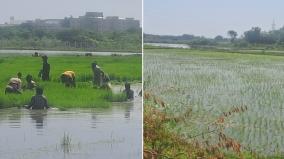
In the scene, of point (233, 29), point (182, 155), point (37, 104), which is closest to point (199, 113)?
point (182, 155)

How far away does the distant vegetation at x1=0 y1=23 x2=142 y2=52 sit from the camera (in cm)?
575

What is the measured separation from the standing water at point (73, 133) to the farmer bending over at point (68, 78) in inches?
10.7

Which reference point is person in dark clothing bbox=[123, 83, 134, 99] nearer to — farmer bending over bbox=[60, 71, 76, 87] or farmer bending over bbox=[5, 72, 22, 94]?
farmer bending over bbox=[60, 71, 76, 87]

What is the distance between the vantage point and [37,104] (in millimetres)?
5836

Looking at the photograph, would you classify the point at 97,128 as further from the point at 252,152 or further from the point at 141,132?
the point at 252,152

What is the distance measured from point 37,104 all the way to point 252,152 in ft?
7.83

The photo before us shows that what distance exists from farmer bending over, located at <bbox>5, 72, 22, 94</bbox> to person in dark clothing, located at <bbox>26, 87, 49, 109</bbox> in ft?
0.61

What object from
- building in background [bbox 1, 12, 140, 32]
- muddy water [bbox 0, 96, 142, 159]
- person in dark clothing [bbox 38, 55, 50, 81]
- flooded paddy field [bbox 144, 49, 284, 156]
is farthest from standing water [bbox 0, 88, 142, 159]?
building in background [bbox 1, 12, 140, 32]

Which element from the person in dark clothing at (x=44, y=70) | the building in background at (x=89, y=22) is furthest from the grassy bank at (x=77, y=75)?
the building in background at (x=89, y=22)

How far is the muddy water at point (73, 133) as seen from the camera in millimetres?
5730

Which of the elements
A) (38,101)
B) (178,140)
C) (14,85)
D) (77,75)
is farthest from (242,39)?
(14,85)

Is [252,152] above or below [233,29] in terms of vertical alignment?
below

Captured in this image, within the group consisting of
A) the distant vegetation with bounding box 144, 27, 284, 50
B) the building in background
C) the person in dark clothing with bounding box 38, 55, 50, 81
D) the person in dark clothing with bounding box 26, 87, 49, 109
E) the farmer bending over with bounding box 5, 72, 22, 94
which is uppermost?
the building in background

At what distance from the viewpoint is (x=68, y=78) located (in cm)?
589
